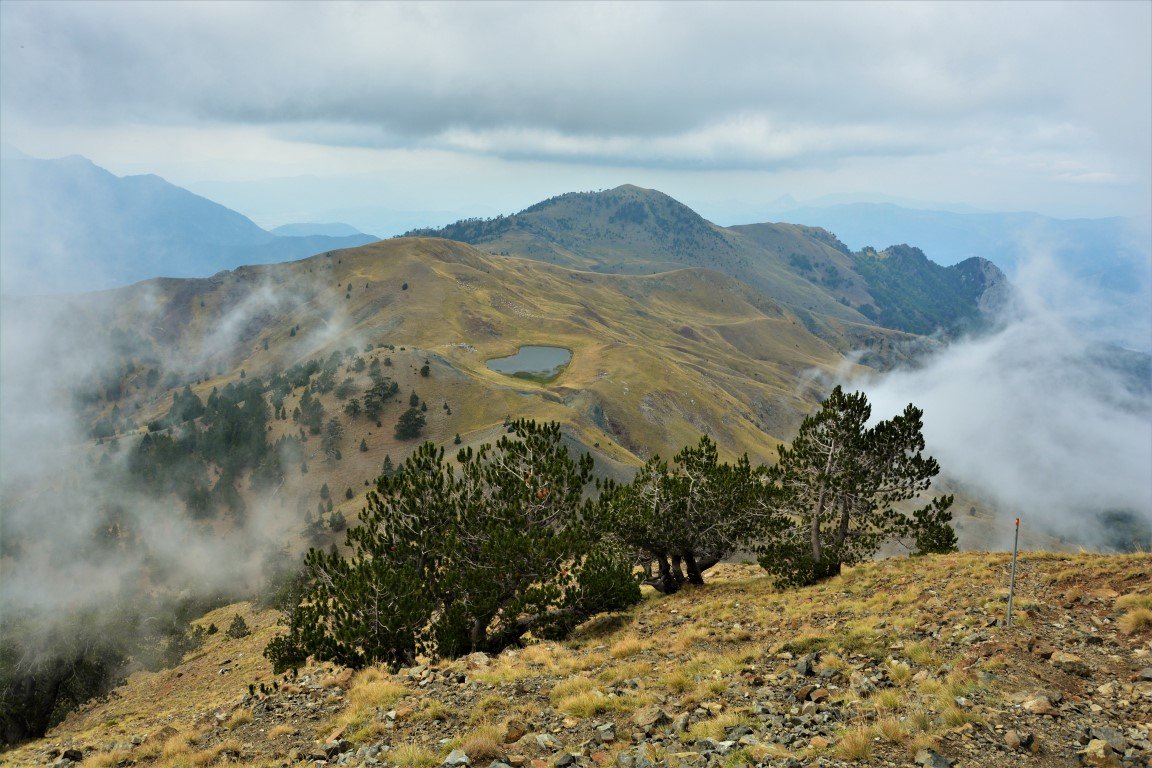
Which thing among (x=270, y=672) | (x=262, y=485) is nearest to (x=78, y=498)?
(x=262, y=485)

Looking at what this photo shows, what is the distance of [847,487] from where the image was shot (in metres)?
30.8

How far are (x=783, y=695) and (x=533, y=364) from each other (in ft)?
553

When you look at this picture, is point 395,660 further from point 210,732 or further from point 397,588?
point 210,732

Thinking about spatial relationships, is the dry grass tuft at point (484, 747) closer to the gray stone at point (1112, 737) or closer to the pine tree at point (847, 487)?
the gray stone at point (1112, 737)

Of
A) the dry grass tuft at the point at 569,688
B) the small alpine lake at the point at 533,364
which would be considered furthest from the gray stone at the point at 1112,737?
the small alpine lake at the point at 533,364

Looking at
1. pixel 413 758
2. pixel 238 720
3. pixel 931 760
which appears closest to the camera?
pixel 931 760

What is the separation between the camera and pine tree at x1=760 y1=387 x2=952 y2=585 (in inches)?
1194

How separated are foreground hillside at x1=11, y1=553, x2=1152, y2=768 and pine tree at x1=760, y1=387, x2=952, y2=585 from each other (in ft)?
15.5

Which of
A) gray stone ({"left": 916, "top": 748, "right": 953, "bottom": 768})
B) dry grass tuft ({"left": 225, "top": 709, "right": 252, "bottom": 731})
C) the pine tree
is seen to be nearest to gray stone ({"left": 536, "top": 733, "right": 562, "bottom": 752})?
gray stone ({"left": 916, "top": 748, "right": 953, "bottom": 768})

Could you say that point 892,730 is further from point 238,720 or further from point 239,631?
point 239,631

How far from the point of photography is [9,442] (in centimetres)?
19688

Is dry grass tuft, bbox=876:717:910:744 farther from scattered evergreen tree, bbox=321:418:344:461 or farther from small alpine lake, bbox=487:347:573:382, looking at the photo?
small alpine lake, bbox=487:347:573:382

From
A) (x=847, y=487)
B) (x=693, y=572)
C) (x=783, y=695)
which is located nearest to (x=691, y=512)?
(x=693, y=572)

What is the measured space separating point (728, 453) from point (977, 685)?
146m
